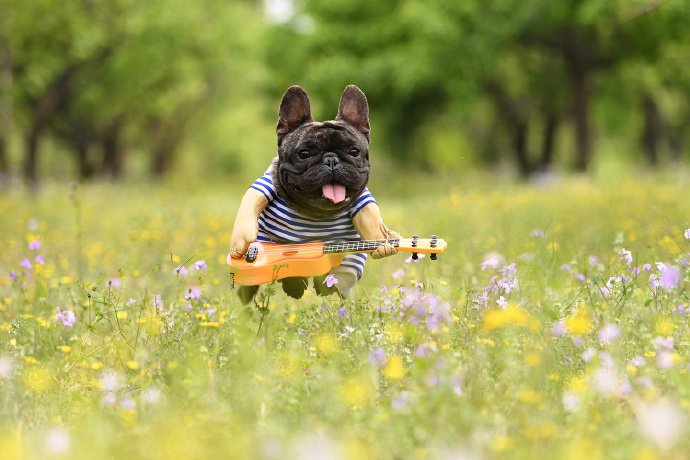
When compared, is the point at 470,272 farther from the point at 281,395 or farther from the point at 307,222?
the point at 281,395

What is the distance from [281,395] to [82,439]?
916 mm

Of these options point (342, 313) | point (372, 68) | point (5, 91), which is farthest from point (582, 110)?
point (342, 313)

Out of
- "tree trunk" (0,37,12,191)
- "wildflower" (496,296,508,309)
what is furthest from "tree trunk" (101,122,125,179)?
"wildflower" (496,296,508,309)

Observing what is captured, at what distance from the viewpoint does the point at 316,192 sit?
478 centimetres

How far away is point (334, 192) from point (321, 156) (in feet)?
0.68

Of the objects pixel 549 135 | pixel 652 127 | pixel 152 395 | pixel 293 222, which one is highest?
pixel 652 127

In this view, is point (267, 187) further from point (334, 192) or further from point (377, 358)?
point (377, 358)

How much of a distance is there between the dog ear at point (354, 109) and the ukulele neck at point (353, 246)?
2.13 feet

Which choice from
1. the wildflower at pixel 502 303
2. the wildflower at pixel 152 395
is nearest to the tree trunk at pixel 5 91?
the wildflower at pixel 152 395

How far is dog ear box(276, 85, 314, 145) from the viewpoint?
4.94 metres

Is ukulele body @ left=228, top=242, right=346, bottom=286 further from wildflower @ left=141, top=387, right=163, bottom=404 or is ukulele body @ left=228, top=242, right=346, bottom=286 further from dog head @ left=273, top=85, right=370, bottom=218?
wildflower @ left=141, top=387, right=163, bottom=404

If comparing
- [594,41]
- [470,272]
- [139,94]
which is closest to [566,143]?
[594,41]

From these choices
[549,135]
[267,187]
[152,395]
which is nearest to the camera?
[152,395]

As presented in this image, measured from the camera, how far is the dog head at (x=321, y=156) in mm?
4719
